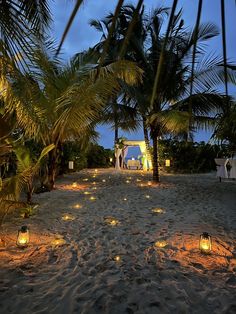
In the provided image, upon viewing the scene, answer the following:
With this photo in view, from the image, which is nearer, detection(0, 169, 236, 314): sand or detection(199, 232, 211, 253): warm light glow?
detection(0, 169, 236, 314): sand

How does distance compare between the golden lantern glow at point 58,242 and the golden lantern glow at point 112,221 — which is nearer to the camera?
the golden lantern glow at point 58,242

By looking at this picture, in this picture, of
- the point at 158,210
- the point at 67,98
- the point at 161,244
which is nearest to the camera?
the point at 161,244

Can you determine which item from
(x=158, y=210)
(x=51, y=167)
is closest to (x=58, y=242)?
(x=158, y=210)

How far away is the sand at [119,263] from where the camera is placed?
1.92m

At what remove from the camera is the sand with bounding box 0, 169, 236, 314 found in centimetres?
192

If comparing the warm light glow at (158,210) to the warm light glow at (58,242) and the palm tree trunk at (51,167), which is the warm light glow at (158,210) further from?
the palm tree trunk at (51,167)

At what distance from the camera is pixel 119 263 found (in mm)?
2562

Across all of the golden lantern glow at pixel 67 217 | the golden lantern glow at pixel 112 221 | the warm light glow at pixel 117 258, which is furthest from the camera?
the golden lantern glow at pixel 67 217

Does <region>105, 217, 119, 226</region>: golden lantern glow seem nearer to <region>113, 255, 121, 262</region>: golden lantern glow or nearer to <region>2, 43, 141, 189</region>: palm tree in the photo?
<region>113, 255, 121, 262</region>: golden lantern glow

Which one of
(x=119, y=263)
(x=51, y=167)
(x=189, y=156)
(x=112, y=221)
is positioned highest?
(x=189, y=156)

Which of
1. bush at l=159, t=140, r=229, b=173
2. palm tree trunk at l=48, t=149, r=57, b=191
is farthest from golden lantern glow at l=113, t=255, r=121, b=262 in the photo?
bush at l=159, t=140, r=229, b=173

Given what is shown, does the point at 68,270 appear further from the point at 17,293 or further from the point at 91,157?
the point at 91,157

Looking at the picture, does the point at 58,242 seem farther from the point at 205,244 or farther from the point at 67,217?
the point at 205,244

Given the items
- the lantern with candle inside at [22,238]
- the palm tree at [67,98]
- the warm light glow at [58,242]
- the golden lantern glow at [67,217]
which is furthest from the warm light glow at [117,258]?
the palm tree at [67,98]
